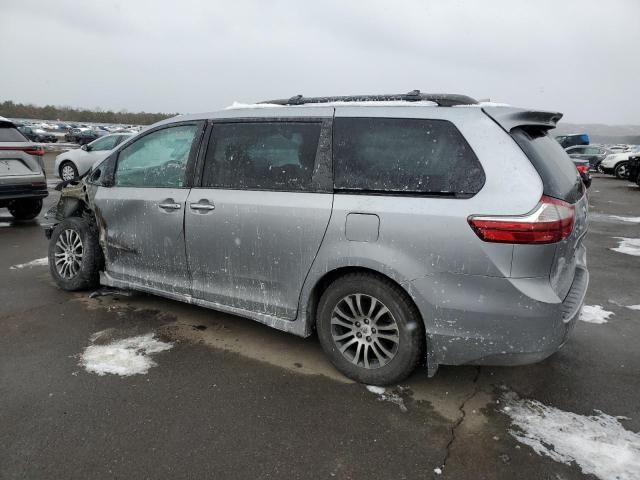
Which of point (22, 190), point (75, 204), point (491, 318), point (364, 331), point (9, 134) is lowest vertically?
point (364, 331)

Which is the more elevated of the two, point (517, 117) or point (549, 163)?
point (517, 117)

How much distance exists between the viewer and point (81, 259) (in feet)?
14.9

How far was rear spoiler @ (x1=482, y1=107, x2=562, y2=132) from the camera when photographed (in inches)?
107

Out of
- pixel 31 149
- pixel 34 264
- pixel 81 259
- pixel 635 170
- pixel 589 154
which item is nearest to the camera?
pixel 81 259

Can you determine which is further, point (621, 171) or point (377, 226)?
point (621, 171)

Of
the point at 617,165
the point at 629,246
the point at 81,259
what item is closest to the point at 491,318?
the point at 81,259

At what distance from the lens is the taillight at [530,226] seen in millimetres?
2486

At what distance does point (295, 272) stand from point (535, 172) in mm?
1587

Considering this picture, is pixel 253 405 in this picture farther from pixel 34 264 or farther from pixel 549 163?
pixel 34 264

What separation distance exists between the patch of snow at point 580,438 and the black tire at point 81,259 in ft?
12.4

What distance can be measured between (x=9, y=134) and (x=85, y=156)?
8174 mm

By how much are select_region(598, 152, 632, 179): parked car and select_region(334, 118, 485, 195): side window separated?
2513 centimetres

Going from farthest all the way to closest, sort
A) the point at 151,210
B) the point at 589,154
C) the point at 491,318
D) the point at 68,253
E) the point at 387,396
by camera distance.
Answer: the point at 589,154
the point at 68,253
the point at 151,210
the point at 387,396
the point at 491,318

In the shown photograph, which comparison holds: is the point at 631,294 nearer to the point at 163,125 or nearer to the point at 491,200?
the point at 491,200
